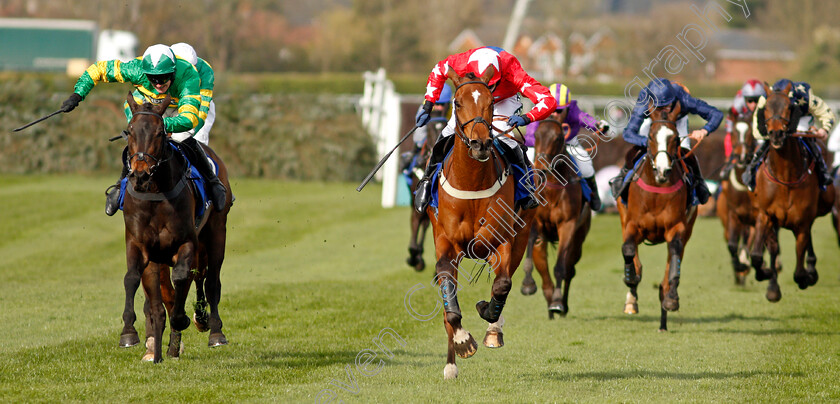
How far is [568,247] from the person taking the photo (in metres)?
9.89

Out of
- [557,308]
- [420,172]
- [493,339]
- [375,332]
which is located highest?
[420,172]

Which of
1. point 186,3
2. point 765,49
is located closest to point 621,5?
point 765,49

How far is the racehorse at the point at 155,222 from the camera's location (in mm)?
6562

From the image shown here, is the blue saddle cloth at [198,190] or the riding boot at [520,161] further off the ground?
the riding boot at [520,161]

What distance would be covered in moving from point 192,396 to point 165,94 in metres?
2.34

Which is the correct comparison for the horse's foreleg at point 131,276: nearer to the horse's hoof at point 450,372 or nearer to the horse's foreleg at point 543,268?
the horse's hoof at point 450,372

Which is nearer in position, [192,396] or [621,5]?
[192,396]

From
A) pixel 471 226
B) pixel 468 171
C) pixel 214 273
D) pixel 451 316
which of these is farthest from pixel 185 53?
pixel 451 316

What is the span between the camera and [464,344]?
6520 mm

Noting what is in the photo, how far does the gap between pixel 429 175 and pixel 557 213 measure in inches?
Answer: 119

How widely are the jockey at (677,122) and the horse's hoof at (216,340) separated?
3926 millimetres

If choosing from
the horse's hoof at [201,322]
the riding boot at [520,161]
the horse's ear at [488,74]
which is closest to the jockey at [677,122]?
the riding boot at [520,161]

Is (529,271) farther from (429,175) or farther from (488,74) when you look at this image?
(488,74)

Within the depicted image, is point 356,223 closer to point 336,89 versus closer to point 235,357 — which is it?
point 235,357
